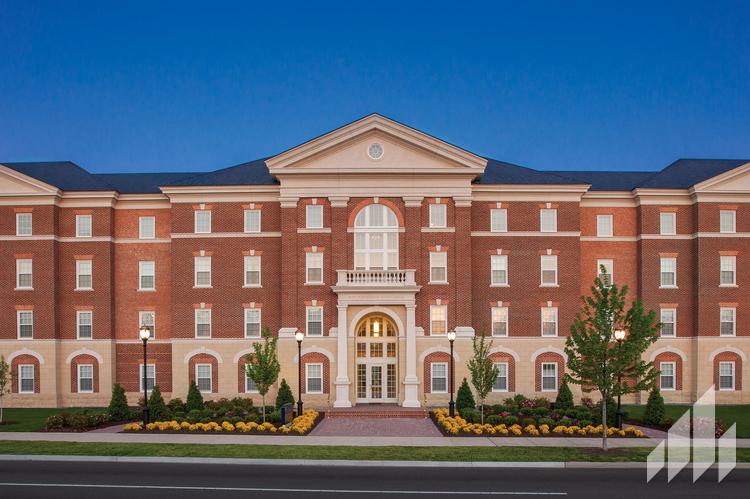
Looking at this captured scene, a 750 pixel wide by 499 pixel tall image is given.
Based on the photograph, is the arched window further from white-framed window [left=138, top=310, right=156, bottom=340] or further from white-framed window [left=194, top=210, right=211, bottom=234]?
white-framed window [left=138, top=310, right=156, bottom=340]

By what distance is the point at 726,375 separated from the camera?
36219 millimetres

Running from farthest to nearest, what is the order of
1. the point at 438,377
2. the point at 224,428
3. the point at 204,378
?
1. the point at 204,378
2. the point at 438,377
3. the point at 224,428

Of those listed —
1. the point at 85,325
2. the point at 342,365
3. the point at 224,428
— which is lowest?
the point at 224,428

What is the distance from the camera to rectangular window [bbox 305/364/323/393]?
113 feet

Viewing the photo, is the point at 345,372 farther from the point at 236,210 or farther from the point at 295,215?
the point at 236,210

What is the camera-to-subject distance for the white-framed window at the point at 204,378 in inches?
1398

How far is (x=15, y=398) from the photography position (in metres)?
35.5

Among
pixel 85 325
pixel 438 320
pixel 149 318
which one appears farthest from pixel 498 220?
pixel 85 325

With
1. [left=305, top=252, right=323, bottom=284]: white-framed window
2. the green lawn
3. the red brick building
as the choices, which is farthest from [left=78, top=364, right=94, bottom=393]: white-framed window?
the green lawn

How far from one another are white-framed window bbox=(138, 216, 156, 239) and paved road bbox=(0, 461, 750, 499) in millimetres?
20476

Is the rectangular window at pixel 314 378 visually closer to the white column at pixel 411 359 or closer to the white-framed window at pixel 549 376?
the white column at pixel 411 359

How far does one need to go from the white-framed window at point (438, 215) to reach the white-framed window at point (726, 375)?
63.1 feet

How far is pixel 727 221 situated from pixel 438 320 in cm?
1912

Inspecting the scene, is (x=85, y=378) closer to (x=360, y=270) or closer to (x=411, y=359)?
(x=360, y=270)
